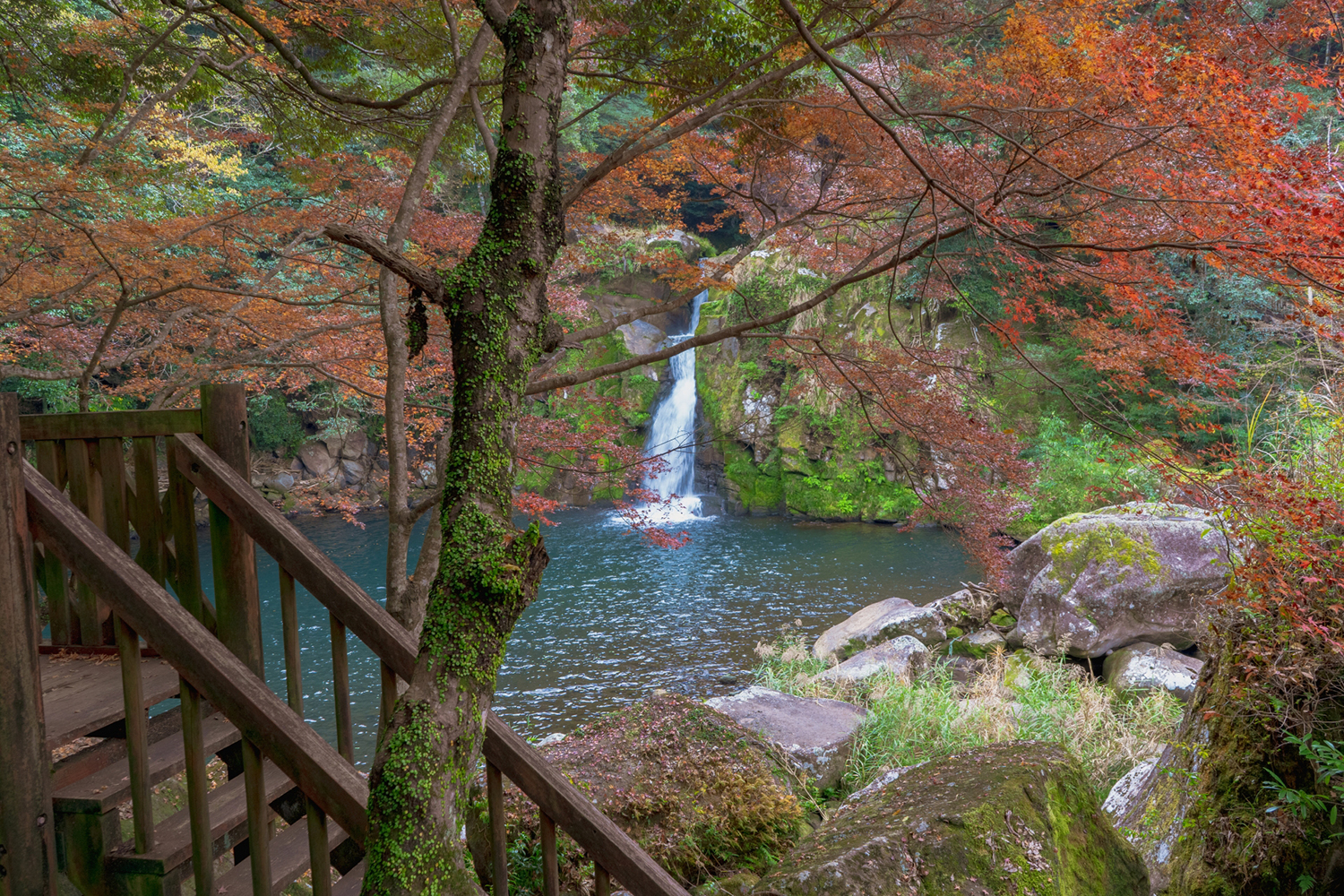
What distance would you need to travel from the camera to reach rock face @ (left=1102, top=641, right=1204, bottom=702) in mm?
6703

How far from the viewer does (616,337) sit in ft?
64.0

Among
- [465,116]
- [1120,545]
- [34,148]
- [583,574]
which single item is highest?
[34,148]

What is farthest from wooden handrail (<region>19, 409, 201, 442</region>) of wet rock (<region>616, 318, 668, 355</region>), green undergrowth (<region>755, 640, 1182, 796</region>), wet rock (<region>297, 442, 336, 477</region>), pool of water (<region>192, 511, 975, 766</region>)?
wet rock (<region>616, 318, 668, 355</region>)

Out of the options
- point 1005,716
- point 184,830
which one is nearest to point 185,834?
point 184,830

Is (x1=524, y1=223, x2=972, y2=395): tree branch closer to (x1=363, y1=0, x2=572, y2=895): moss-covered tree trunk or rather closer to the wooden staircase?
(x1=363, y1=0, x2=572, y2=895): moss-covered tree trunk

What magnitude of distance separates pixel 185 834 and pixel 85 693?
1.93 ft

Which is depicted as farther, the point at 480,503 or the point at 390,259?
the point at 390,259

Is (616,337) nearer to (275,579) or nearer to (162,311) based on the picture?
(275,579)

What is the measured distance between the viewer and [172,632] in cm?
172

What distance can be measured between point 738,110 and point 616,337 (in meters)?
15.1

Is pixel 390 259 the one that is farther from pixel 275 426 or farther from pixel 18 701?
pixel 275 426

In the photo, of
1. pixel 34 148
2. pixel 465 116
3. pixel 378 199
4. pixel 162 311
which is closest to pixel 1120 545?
pixel 465 116

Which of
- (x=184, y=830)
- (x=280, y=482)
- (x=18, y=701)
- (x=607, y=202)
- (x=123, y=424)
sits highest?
(x=607, y=202)

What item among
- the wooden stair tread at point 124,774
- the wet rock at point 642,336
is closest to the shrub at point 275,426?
the wet rock at point 642,336
